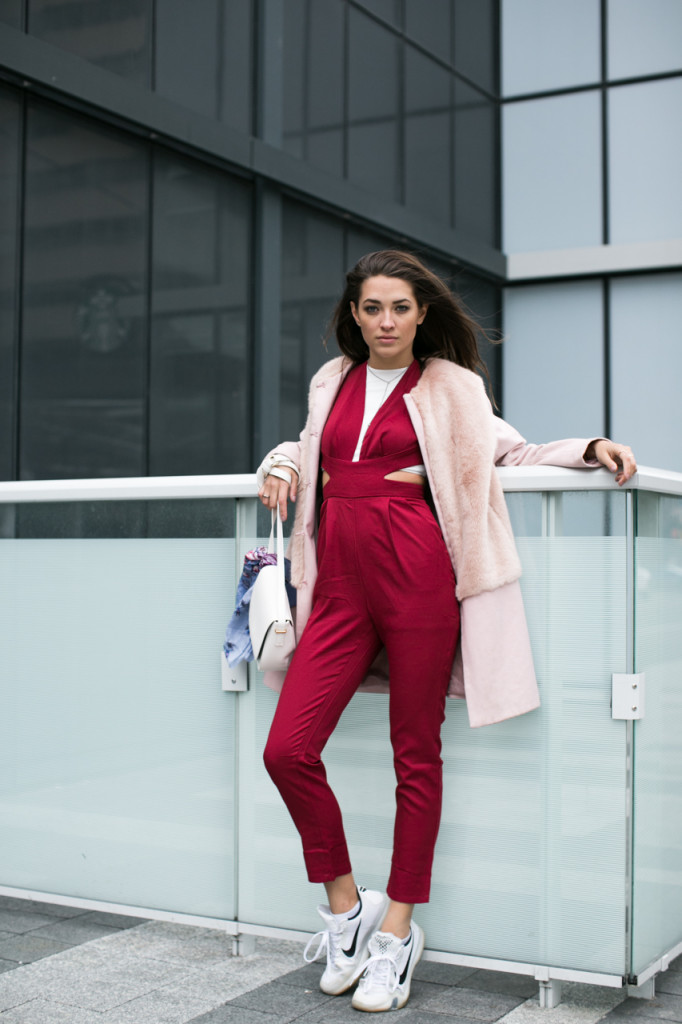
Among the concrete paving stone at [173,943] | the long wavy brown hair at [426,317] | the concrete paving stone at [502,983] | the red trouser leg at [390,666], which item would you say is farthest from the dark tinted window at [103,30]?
the concrete paving stone at [502,983]

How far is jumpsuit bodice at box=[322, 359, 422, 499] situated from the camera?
11.0ft

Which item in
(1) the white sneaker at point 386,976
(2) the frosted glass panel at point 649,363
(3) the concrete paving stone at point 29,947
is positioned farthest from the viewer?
(2) the frosted glass panel at point 649,363

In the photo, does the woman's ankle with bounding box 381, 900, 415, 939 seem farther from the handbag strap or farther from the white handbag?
the handbag strap

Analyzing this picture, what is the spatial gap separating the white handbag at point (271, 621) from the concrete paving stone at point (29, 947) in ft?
4.25

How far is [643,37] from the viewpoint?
50.0ft

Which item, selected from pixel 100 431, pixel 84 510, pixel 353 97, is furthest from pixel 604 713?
pixel 353 97

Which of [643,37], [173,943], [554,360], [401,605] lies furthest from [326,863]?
[643,37]

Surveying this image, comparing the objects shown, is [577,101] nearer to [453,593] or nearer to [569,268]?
[569,268]

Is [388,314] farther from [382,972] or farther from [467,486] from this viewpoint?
[382,972]

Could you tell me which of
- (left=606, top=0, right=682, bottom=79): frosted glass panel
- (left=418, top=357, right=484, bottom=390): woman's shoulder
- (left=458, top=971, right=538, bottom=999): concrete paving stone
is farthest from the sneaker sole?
(left=606, top=0, right=682, bottom=79): frosted glass panel

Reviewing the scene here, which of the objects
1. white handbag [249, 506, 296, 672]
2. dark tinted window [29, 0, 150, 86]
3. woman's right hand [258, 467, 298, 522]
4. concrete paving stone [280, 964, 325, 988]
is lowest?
concrete paving stone [280, 964, 325, 988]

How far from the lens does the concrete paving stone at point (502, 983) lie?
3.48 meters

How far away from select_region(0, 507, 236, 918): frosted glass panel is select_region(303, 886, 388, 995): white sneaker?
57 centimetres

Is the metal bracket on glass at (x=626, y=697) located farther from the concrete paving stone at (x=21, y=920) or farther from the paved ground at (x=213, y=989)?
the concrete paving stone at (x=21, y=920)
